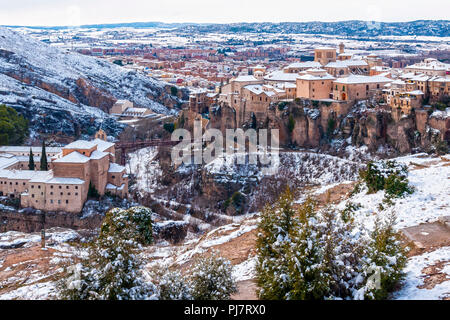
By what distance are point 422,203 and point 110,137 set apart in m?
43.9

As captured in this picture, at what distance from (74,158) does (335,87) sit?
2253cm

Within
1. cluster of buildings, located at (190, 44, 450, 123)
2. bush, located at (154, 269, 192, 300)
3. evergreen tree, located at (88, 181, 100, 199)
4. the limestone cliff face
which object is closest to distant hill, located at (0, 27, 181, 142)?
cluster of buildings, located at (190, 44, 450, 123)

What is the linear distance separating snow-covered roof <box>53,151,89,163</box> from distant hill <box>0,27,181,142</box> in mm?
22725

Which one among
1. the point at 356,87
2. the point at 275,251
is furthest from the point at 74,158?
the point at 275,251

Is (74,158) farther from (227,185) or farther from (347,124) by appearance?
(347,124)

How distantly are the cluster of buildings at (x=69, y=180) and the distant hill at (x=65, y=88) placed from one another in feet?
67.1

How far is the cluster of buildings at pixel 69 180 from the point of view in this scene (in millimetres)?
35188

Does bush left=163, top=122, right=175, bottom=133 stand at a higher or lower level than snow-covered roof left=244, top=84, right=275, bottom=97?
lower

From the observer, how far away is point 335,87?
44.1m

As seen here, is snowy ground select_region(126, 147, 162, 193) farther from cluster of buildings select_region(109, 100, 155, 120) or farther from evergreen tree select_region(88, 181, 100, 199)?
cluster of buildings select_region(109, 100, 155, 120)

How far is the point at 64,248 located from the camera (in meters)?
25.5

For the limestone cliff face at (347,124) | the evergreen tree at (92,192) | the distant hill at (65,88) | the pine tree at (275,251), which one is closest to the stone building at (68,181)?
the evergreen tree at (92,192)

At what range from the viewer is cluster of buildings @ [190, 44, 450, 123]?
40031 mm
